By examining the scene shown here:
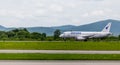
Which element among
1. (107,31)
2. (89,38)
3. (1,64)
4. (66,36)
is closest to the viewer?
(1,64)

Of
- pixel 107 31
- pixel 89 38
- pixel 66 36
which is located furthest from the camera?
pixel 107 31

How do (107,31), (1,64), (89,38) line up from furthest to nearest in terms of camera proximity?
1. (107,31)
2. (89,38)
3. (1,64)

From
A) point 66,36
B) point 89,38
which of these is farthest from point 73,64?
point 89,38

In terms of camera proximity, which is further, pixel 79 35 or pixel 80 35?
pixel 80 35

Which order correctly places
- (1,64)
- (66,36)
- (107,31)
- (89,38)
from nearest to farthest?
(1,64) < (66,36) < (89,38) < (107,31)

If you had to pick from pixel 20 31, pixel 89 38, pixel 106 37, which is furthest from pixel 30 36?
pixel 106 37

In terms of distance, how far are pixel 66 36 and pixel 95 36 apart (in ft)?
41.1

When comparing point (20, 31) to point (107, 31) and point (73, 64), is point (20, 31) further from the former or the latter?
point (73, 64)

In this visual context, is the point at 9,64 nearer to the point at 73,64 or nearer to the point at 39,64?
the point at 39,64

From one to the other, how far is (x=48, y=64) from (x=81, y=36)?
273 ft

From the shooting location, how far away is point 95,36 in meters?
105

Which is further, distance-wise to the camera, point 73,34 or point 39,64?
point 73,34

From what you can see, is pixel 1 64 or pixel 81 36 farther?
pixel 81 36

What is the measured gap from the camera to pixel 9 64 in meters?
16.1
